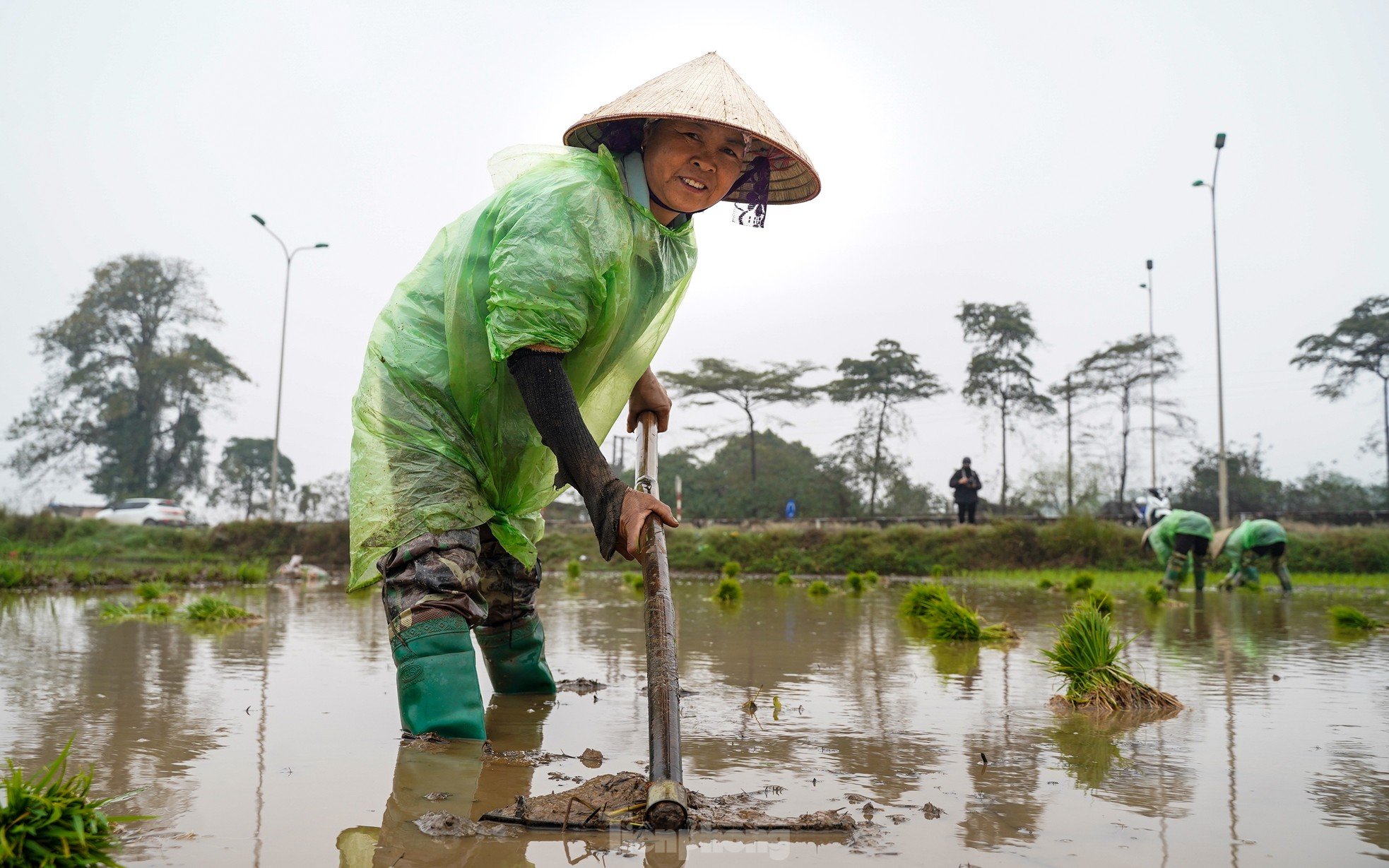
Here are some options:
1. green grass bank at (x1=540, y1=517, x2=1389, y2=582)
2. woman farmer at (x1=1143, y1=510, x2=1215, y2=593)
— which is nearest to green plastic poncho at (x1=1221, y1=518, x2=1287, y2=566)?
woman farmer at (x1=1143, y1=510, x2=1215, y2=593)

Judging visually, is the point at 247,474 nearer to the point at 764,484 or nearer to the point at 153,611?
the point at 764,484

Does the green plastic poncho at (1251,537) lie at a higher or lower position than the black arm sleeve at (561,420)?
lower

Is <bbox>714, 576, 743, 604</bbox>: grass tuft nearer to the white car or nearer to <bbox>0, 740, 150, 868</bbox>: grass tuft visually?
<bbox>0, 740, 150, 868</bbox>: grass tuft

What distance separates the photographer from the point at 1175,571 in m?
12.3

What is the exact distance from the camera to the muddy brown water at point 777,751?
172cm

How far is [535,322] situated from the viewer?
240 centimetres

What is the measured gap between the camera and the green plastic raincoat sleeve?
2.41 m

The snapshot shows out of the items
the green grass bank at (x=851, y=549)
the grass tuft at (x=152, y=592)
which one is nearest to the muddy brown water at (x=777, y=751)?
the grass tuft at (x=152, y=592)

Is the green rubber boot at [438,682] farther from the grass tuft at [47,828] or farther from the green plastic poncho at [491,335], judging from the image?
the grass tuft at [47,828]

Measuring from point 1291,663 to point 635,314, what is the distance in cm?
361

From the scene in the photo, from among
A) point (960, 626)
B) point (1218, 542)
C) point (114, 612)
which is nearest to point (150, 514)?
point (114, 612)

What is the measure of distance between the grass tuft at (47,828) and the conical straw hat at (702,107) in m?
1.94

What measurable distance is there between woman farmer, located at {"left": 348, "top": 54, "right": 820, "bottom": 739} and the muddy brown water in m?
0.42

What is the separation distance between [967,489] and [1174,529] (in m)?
7.96
